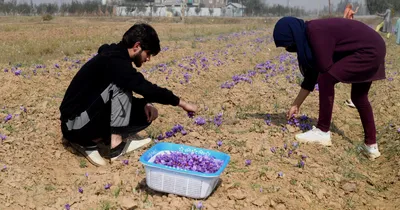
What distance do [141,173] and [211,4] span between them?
341 feet

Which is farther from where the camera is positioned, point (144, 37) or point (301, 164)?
point (301, 164)

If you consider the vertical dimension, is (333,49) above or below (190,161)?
above

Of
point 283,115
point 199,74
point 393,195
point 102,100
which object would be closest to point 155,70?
point 199,74

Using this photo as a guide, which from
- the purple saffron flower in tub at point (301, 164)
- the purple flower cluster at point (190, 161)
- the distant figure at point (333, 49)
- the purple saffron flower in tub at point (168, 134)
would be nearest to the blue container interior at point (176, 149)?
the purple flower cluster at point (190, 161)

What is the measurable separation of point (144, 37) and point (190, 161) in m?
1.28

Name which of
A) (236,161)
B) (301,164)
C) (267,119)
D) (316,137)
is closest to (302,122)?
(267,119)

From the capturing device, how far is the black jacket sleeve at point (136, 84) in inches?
141

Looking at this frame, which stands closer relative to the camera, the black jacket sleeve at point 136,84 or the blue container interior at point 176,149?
the blue container interior at point 176,149

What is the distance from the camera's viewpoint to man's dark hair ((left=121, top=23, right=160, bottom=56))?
3596mm

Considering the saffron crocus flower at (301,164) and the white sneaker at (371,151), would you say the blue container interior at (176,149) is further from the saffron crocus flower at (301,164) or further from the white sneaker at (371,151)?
the white sneaker at (371,151)

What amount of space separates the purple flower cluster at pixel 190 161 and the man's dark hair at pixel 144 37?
3.55 feet

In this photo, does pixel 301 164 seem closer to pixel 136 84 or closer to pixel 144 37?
pixel 136 84

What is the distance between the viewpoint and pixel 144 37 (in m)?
3.60

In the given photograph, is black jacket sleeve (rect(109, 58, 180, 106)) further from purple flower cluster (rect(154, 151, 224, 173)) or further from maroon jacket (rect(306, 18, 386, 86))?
maroon jacket (rect(306, 18, 386, 86))
